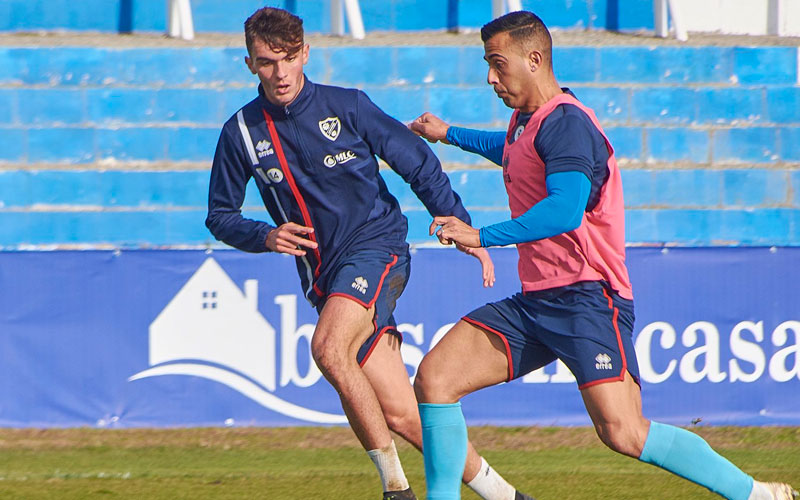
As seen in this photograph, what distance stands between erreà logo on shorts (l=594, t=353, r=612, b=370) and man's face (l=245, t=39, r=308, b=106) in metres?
1.71

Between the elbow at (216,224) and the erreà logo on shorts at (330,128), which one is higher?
the erreà logo on shorts at (330,128)

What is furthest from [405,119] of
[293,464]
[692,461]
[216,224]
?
[692,461]

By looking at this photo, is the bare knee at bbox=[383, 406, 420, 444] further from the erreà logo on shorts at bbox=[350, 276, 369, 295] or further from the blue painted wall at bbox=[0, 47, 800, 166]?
the blue painted wall at bbox=[0, 47, 800, 166]

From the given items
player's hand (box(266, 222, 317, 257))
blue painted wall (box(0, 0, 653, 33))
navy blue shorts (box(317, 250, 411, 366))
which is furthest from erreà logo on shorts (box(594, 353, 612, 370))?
blue painted wall (box(0, 0, 653, 33))

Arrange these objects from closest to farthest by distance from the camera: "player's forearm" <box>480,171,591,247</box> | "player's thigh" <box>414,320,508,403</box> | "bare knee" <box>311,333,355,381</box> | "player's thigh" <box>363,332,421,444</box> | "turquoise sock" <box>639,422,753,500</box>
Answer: "player's forearm" <box>480,171,591,247</box>
"turquoise sock" <box>639,422,753,500</box>
"player's thigh" <box>414,320,508,403</box>
"bare knee" <box>311,333,355,381</box>
"player's thigh" <box>363,332,421,444</box>

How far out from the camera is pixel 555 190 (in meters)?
4.12

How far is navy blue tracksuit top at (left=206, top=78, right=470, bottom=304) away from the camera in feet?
16.4

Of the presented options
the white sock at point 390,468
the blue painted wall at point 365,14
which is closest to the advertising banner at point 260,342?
the white sock at point 390,468

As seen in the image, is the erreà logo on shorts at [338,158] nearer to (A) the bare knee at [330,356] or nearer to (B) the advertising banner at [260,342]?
(A) the bare knee at [330,356]

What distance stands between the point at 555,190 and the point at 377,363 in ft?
4.29

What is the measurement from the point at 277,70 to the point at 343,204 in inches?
25.1

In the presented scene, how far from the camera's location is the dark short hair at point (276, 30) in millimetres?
4723

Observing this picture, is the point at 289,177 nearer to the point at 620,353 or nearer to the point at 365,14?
the point at 620,353

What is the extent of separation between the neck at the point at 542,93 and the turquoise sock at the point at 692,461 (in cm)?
126
